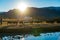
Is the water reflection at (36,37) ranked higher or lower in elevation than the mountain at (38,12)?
lower

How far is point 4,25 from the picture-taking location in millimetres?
5641

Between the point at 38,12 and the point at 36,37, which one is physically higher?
the point at 38,12

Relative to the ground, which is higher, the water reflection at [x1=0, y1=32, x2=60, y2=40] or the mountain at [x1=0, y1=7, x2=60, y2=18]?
the mountain at [x1=0, y1=7, x2=60, y2=18]

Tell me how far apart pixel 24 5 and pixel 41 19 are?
40 cm

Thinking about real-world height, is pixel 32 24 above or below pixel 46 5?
below

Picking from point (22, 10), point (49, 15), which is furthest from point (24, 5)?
point (49, 15)

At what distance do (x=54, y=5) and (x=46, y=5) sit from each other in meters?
0.14

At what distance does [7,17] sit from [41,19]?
62 cm

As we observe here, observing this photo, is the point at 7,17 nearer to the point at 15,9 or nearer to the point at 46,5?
the point at 15,9

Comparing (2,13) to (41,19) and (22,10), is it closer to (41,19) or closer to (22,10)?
(22,10)

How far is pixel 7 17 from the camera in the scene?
18.4 ft

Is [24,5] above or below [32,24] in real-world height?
above

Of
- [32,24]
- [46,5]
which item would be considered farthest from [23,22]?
[46,5]

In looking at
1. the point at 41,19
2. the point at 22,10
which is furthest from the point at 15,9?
the point at 41,19
